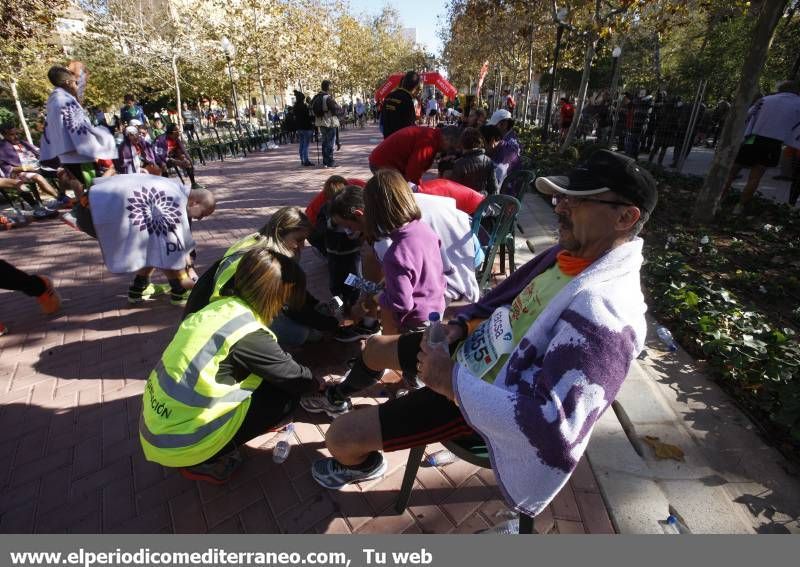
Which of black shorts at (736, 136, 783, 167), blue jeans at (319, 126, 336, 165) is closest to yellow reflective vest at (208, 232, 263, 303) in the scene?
black shorts at (736, 136, 783, 167)

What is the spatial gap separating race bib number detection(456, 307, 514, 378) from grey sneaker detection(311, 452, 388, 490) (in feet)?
2.47

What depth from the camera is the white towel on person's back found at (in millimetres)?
3188

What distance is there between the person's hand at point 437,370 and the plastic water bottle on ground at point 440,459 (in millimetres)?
900

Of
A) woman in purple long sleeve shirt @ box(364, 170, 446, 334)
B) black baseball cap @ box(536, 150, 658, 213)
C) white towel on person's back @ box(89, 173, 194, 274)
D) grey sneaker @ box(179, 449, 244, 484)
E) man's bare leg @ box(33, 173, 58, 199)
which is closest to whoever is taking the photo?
black baseball cap @ box(536, 150, 658, 213)

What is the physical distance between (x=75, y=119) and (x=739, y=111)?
26.8ft

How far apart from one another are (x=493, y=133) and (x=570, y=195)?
4.45 metres

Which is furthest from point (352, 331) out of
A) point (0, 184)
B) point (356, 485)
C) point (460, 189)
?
point (0, 184)

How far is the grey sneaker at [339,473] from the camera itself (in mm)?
1975

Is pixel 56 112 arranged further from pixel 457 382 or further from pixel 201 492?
pixel 457 382

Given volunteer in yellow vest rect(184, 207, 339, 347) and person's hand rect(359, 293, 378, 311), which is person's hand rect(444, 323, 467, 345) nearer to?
volunteer in yellow vest rect(184, 207, 339, 347)

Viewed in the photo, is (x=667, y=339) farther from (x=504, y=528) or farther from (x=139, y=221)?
(x=139, y=221)

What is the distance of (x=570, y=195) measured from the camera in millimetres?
1319

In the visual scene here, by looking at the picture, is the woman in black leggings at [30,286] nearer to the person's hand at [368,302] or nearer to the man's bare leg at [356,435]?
the person's hand at [368,302]
